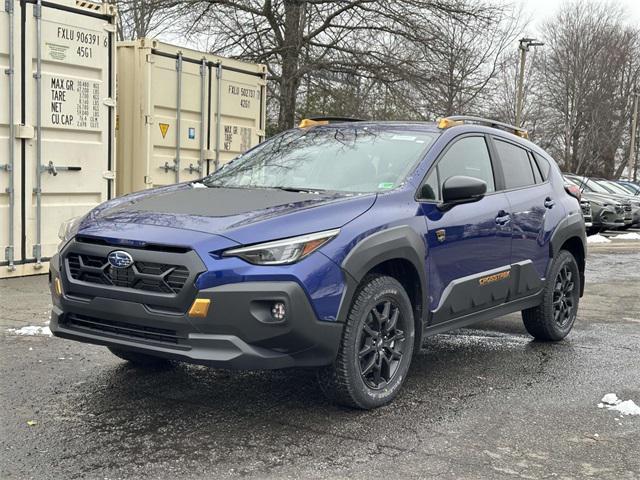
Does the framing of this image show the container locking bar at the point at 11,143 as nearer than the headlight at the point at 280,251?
No

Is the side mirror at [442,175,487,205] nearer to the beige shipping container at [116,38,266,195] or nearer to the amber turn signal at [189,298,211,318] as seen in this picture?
the amber turn signal at [189,298,211,318]

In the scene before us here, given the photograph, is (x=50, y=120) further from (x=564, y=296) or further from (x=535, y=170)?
(x=564, y=296)

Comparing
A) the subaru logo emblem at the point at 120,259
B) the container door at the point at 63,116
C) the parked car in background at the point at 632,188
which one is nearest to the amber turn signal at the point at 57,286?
the subaru logo emblem at the point at 120,259

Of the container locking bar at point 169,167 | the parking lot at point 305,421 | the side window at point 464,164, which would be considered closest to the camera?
the parking lot at point 305,421

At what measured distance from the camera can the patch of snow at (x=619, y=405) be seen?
4589 millimetres

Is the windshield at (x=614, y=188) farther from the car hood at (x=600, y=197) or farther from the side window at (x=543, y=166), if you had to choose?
the side window at (x=543, y=166)

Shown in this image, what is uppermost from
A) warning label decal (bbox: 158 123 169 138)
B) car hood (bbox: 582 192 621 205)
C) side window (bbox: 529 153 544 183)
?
warning label decal (bbox: 158 123 169 138)

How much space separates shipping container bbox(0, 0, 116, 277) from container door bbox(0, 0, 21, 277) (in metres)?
0.01

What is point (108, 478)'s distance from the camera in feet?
11.0

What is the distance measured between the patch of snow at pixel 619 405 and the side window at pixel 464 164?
1590 mm

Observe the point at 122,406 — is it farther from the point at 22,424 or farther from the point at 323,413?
the point at 323,413

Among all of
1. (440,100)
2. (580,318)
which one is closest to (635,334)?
(580,318)

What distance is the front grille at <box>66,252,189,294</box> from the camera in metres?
3.76

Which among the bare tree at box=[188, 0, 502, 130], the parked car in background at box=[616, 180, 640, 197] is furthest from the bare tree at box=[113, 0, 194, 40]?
the parked car in background at box=[616, 180, 640, 197]
